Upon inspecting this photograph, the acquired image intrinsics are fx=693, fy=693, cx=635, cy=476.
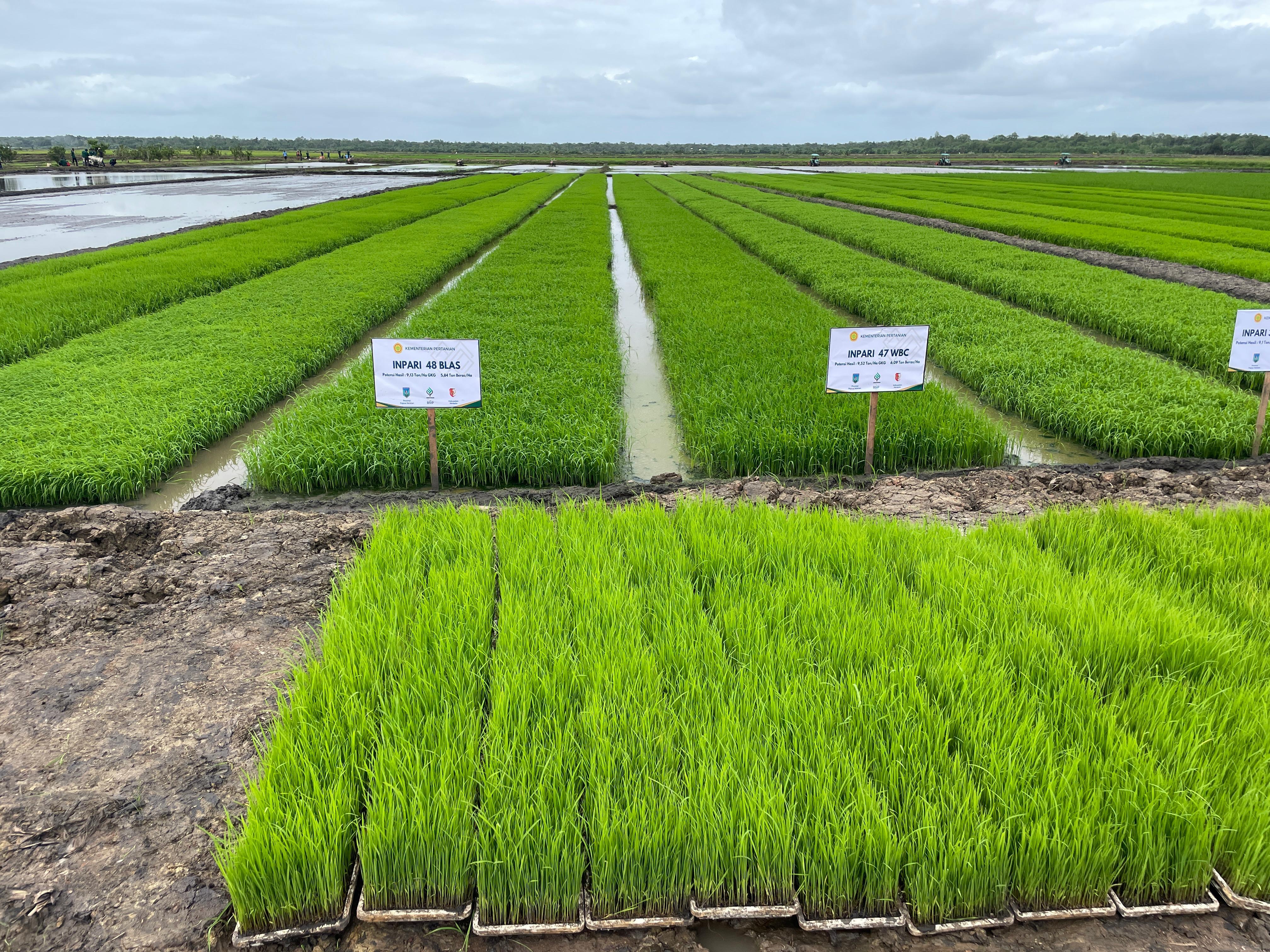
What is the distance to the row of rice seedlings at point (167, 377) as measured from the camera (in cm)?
534

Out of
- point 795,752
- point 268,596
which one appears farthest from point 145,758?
point 795,752

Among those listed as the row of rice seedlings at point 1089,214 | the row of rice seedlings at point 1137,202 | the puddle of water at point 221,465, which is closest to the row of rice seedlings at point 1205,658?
the puddle of water at point 221,465

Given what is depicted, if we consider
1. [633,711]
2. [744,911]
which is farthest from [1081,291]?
[744,911]

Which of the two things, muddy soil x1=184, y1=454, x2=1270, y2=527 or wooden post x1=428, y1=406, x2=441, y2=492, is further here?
wooden post x1=428, y1=406, x2=441, y2=492

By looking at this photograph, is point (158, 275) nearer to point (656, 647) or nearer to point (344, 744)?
point (344, 744)

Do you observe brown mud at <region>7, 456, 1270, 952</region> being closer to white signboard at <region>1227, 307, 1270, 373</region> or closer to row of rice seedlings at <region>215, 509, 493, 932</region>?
row of rice seedlings at <region>215, 509, 493, 932</region>

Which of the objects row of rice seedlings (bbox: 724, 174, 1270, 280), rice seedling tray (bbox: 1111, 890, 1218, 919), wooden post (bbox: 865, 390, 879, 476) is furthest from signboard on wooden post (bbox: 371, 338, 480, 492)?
row of rice seedlings (bbox: 724, 174, 1270, 280)

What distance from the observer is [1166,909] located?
1.90 meters

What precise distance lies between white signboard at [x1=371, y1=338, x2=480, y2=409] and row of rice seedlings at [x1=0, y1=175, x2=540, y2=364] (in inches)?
278

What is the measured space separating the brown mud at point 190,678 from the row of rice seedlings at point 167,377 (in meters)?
0.61

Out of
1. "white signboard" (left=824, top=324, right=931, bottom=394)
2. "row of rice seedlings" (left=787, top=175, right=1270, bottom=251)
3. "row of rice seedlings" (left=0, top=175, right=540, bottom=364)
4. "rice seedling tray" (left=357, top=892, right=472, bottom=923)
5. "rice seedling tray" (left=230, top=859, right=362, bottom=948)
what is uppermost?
"row of rice seedlings" (left=787, top=175, right=1270, bottom=251)

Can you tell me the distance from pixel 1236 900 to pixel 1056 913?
50cm

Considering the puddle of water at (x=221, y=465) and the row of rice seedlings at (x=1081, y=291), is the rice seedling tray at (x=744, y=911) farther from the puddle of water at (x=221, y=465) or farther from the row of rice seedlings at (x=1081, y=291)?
the row of rice seedlings at (x=1081, y=291)

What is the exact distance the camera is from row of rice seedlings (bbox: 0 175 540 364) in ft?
31.5
